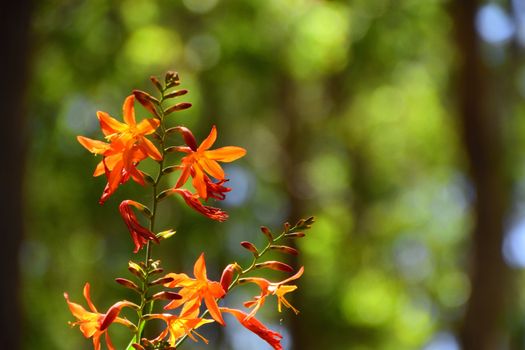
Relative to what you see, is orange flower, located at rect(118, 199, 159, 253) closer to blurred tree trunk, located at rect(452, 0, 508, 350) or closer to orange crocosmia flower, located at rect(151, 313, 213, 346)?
orange crocosmia flower, located at rect(151, 313, 213, 346)

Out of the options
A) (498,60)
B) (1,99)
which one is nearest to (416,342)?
(498,60)

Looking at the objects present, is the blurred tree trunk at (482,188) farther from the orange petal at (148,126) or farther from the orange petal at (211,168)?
the orange petal at (148,126)

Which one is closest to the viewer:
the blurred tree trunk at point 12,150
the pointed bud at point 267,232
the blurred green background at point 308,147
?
the pointed bud at point 267,232

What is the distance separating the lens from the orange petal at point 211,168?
1533 mm

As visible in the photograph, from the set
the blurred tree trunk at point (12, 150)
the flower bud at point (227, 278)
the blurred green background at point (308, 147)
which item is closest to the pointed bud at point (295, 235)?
the flower bud at point (227, 278)

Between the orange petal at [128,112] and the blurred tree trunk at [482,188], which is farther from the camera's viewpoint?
the blurred tree trunk at [482,188]

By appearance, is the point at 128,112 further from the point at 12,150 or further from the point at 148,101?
the point at 12,150

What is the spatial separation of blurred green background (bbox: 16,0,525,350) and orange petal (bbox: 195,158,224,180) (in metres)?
4.02

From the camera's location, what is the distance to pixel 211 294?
1.45 meters

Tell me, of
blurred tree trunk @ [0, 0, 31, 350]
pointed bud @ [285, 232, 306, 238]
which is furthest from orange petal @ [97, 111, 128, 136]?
blurred tree trunk @ [0, 0, 31, 350]

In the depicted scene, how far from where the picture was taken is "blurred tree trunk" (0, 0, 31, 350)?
509 cm

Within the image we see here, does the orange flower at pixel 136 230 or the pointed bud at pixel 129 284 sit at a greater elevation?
the orange flower at pixel 136 230

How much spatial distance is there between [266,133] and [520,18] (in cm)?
453

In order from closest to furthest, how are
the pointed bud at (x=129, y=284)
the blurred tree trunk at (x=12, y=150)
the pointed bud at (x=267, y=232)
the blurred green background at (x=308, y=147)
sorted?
the pointed bud at (x=129, y=284), the pointed bud at (x=267, y=232), the blurred tree trunk at (x=12, y=150), the blurred green background at (x=308, y=147)
